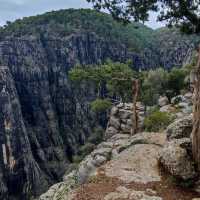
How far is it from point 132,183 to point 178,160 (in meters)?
2.48

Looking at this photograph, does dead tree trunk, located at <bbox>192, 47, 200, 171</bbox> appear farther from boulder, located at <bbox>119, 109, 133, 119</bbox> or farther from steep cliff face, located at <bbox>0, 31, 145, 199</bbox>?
steep cliff face, located at <bbox>0, 31, 145, 199</bbox>

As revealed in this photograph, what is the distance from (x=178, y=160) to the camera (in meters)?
19.5

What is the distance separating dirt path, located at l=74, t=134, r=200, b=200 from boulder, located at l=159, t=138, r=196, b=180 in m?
0.56

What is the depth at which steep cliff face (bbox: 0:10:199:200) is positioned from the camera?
96375mm

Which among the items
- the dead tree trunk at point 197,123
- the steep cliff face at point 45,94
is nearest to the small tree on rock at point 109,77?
the dead tree trunk at point 197,123

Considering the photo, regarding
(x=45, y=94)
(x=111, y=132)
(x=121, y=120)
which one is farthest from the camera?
(x=45, y=94)

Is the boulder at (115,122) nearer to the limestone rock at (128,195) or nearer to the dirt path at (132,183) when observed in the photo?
the dirt path at (132,183)

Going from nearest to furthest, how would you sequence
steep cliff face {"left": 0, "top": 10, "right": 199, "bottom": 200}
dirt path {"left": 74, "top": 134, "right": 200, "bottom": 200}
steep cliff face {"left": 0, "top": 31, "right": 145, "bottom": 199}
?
1. dirt path {"left": 74, "top": 134, "right": 200, "bottom": 200}
2. steep cliff face {"left": 0, "top": 31, "right": 145, "bottom": 199}
3. steep cliff face {"left": 0, "top": 10, "right": 199, "bottom": 200}

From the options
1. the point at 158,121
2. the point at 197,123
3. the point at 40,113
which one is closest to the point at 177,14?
the point at 197,123

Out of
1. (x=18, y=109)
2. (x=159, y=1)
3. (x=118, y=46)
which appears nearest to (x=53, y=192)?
(x=159, y=1)

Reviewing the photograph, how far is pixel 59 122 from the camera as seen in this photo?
124 m

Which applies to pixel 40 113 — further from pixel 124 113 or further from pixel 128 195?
pixel 128 195

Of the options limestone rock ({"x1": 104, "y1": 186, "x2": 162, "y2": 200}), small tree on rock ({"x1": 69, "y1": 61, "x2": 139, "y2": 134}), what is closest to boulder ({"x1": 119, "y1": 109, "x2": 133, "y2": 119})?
small tree on rock ({"x1": 69, "y1": 61, "x2": 139, "y2": 134})

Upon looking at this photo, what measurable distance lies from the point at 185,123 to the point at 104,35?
137065mm
